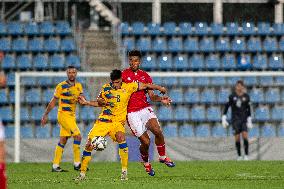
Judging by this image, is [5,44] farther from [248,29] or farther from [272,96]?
[272,96]

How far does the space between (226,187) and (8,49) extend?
1418 cm

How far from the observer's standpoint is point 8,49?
2506 centimetres

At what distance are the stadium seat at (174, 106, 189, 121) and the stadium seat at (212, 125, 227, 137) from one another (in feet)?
2.58

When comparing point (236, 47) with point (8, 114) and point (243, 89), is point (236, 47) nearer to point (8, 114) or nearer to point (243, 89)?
point (243, 89)

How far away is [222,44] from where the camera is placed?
26266mm

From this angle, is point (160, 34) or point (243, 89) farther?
point (160, 34)

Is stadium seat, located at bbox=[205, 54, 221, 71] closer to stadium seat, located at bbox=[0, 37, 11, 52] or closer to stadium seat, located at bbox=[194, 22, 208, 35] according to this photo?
stadium seat, located at bbox=[194, 22, 208, 35]

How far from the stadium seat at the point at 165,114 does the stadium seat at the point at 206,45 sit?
432 centimetres

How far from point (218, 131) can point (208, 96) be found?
91 centimetres

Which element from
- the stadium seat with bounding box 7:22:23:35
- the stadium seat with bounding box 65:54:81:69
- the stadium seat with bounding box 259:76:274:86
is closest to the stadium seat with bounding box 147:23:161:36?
the stadium seat with bounding box 65:54:81:69

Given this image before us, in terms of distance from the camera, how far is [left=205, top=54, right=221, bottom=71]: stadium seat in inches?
1006

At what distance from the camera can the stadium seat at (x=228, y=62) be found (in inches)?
1014

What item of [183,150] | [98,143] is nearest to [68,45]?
[183,150]

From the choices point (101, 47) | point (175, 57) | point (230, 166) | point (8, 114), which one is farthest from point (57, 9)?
point (230, 166)
